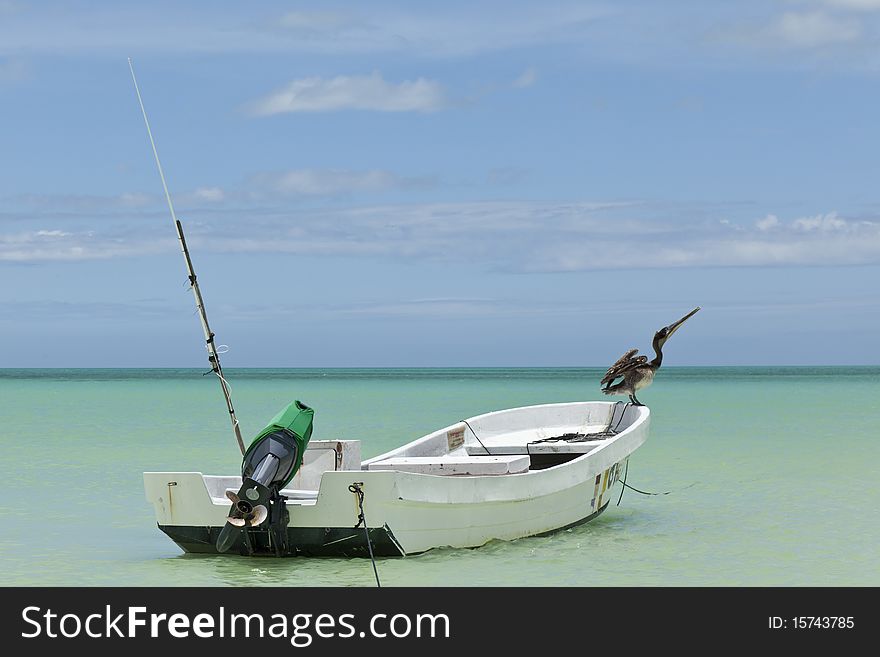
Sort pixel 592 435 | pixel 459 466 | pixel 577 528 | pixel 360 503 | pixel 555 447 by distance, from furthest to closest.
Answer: pixel 592 435 < pixel 555 447 < pixel 577 528 < pixel 459 466 < pixel 360 503

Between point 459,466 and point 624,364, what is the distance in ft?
14.4

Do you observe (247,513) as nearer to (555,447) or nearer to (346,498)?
(346,498)

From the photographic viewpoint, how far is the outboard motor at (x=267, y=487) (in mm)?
9625

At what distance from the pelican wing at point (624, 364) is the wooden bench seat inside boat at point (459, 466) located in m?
3.81

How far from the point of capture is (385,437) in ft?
86.0

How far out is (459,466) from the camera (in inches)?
456

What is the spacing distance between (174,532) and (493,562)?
2.76 m

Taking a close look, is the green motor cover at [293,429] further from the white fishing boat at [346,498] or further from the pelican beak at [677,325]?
the pelican beak at [677,325]

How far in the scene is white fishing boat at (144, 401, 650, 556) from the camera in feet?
32.2

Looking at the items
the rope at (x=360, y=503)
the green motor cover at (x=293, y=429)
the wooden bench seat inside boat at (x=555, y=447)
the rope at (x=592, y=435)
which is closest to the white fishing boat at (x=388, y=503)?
the rope at (x=360, y=503)

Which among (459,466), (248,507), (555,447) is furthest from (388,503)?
(555,447)

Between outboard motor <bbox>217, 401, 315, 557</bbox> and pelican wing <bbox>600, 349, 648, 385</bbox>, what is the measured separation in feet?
20.2

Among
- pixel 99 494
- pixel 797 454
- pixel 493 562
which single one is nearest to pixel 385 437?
pixel 797 454

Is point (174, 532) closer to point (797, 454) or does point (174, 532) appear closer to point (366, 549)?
point (366, 549)
